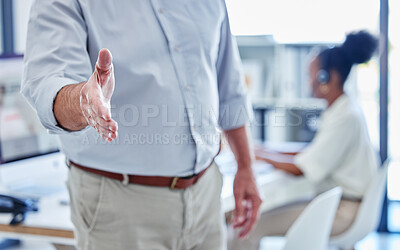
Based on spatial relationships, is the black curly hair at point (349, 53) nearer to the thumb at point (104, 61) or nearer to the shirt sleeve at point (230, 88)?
the shirt sleeve at point (230, 88)

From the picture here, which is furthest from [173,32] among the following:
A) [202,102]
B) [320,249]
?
[320,249]

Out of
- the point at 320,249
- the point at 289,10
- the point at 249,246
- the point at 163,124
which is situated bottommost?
the point at 249,246

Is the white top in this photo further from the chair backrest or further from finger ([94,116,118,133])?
finger ([94,116,118,133])

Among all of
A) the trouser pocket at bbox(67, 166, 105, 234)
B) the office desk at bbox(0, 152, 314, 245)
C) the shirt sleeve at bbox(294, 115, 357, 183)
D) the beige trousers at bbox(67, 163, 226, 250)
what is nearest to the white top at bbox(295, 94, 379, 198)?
the shirt sleeve at bbox(294, 115, 357, 183)

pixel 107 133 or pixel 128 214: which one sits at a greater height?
pixel 107 133

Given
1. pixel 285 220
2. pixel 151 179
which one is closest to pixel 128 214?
pixel 151 179

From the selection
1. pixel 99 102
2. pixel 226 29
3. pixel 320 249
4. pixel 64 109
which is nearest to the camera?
pixel 99 102

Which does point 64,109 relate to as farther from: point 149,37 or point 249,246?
point 249,246

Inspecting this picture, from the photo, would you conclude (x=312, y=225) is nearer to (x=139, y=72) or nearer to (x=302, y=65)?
(x=139, y=72)

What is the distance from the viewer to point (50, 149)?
1943 mm

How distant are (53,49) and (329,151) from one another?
1.70 m

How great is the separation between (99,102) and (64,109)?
0.14 metres

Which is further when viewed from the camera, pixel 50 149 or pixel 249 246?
pixel 249 246

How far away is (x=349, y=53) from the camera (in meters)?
2.45
